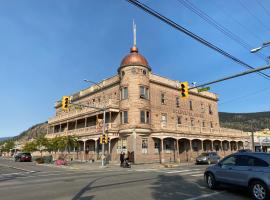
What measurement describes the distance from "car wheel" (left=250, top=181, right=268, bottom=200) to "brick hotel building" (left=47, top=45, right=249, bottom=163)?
2513 centimetres

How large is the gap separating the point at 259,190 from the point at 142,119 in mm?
27404

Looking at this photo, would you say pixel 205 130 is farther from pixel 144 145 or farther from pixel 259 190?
pixel 259 190

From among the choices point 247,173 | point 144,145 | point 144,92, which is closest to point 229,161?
point 247,173

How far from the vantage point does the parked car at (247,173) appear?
9242 mm

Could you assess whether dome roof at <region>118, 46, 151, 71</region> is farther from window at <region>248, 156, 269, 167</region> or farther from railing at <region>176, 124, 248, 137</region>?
window at <region>248, 156, 269, 167</region>

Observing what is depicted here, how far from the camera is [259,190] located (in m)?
9.35

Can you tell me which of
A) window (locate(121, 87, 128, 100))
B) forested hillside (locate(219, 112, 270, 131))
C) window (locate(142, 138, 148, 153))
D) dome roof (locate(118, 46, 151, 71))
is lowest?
window (locate(142, 138, 148, 153))

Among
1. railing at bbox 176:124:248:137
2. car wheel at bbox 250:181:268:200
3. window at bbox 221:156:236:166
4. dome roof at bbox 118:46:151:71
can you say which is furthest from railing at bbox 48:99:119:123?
car wheel at bbox 250:181:268:200

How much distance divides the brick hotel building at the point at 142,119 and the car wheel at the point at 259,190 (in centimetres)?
2513

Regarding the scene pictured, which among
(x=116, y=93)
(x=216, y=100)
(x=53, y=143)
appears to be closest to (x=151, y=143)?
(x=116, y=93)

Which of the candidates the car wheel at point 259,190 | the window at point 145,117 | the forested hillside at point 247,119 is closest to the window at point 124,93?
the window at point 145,117

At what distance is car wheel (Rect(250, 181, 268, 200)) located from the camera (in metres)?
9.12

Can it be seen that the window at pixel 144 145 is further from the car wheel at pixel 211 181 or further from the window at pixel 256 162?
the window at pixel 256 162

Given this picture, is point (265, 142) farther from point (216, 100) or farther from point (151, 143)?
point (151, 143)
